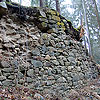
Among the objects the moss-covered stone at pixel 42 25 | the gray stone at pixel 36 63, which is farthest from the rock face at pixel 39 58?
the moss-covered stone at pixel 42 25

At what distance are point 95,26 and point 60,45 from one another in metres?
13.6

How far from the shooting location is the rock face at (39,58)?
3.35 metres

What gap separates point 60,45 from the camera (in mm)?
4492

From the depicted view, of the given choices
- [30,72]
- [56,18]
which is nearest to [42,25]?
[56,18]

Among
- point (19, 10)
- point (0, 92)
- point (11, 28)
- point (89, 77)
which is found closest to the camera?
point (0, 92)

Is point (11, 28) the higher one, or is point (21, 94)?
point (11, 28)

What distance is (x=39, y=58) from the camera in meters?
3.85

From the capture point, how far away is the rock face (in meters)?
3.35

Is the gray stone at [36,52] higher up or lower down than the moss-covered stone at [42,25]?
lower down

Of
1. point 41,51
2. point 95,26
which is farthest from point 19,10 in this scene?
point 95,26

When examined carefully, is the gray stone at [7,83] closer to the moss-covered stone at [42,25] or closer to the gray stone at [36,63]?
the gray stone at [36,63]

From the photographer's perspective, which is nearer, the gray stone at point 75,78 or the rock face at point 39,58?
the rock face at point 39,58

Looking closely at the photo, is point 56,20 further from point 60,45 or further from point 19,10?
point 19,10

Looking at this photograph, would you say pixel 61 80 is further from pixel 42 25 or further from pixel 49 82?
pixel 42 25
